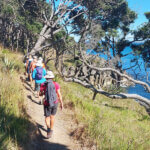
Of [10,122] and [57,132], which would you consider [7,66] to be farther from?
[10,122]

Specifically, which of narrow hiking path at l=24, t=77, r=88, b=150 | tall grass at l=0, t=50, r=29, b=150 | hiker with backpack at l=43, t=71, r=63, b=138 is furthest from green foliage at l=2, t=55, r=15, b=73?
hiker with backpack at l=43, t=71, r=63, b=138

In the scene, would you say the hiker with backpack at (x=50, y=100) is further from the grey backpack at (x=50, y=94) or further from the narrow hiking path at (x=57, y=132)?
the narrow hiking path at (x=57, y=132)

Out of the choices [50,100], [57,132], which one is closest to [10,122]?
[50,100]

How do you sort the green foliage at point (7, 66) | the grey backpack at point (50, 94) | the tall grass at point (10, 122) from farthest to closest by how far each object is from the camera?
the green foliage at point (7, 66), the grey backpack at point (50, 94), the tall grass at point (10, 122)

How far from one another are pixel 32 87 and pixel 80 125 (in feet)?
13.1

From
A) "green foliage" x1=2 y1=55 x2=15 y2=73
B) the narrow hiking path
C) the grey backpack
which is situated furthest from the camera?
"green foliage" x1=2 y1=55 x2=15 y2=73

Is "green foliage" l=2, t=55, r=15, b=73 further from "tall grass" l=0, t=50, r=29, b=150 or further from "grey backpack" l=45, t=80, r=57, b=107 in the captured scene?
"grey backpack" l=45, t=80, r=57, b=107

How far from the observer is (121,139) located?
4.07 m

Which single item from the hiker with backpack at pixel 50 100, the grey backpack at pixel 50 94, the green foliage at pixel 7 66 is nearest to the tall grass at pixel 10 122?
the hiker with backpack at pixel 50 100

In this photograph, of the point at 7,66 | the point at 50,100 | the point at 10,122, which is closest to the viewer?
the point at 10,122

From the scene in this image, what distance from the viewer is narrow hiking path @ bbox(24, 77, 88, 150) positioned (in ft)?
13.9

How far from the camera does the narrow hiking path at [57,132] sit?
422 cm

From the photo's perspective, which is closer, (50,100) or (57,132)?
(50,100)

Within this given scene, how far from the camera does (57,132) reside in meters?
4.96
